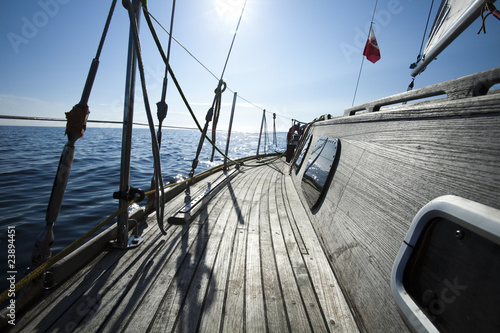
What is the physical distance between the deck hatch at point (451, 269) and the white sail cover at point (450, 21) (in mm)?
3544

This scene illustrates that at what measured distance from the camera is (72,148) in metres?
1.56

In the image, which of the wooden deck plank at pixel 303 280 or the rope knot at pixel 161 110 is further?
the rope knot at pixel 161 110

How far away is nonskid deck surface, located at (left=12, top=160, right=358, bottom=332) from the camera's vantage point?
1354 mm

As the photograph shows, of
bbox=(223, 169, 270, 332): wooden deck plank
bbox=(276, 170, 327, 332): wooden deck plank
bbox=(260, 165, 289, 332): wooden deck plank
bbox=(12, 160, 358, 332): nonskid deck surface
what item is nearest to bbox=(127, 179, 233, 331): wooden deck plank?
bbox=(12, 160, 358, 332): nonskid deck surface

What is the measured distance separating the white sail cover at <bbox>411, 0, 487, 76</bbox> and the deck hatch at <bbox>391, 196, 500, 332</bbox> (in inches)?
140

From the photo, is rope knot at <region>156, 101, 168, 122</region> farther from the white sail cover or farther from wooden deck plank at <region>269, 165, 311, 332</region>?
the white sail cover

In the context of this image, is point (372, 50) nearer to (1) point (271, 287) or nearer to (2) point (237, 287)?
(1) point (271, 287)

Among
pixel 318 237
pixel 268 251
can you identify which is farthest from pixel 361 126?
pixel 268 251

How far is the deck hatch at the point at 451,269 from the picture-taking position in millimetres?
769

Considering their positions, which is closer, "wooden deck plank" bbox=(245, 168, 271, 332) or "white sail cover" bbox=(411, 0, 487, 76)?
"wooden deck plank" bbox=(245, 168, 271, 332)

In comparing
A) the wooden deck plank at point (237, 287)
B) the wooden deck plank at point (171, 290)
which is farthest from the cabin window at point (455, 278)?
the wooden deck plank at point (171, 290)

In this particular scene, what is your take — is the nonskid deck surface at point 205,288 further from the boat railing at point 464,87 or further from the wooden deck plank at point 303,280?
the boat railing at point 464,87

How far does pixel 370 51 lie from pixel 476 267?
7.97 metres

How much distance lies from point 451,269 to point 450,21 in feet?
17.4
